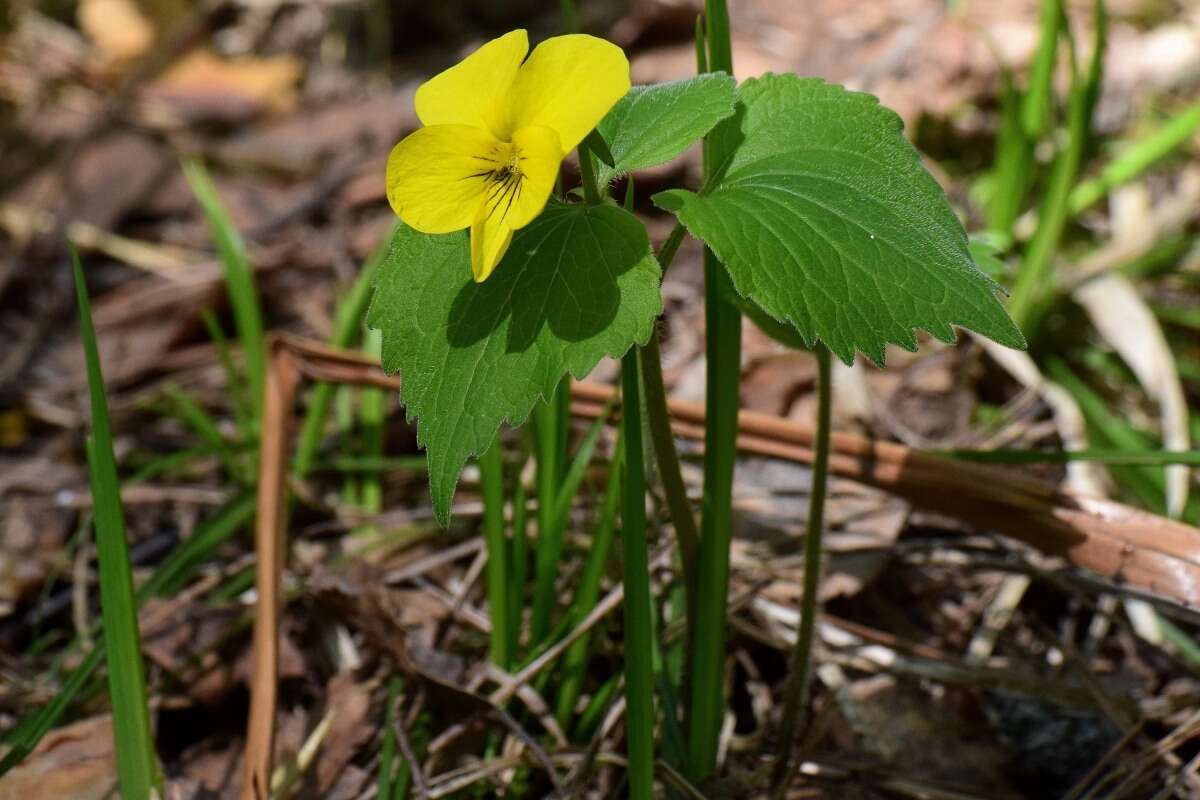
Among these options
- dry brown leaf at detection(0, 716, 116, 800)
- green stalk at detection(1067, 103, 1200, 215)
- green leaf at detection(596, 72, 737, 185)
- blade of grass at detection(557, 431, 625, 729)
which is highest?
green stalk at detection(1067, 103, 1200, 215)

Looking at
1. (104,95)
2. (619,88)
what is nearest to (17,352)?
(104,95)

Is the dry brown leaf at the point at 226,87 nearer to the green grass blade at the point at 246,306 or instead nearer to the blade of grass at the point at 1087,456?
the green grass blade at the point at 246,306

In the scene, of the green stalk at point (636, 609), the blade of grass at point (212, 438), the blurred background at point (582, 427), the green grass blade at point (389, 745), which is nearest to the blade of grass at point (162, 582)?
the blurred background at point (582, 427)

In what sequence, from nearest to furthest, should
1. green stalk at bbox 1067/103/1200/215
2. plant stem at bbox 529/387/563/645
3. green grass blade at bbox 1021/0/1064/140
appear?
plant stem at bbox 529/387/563/645, green grass blade at bbox 1021/0/1064/140, green stalk at bbox 1067/103/1200/215

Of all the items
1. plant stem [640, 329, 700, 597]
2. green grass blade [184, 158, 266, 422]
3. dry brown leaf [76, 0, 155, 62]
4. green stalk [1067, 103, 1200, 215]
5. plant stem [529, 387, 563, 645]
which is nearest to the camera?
plant stem [640, 329, 700, 597]

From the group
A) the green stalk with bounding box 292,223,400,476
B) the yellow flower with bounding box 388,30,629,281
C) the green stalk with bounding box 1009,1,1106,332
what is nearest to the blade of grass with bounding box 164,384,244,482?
the green stalk with bounding box 292,223,400,476

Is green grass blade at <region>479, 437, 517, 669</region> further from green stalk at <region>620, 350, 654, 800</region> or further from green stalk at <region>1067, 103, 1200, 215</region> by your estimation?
green stalk at <region>1067, 103, 1200, 215</region>

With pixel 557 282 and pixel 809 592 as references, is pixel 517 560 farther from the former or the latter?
pixel 557 282
